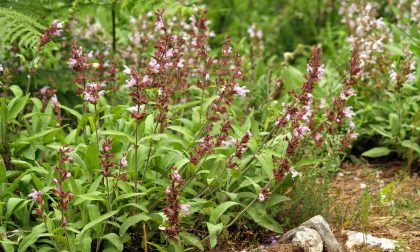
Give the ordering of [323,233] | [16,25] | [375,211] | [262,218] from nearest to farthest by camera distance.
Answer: [323,233] < [262,218] < [375,211] < [16,25]

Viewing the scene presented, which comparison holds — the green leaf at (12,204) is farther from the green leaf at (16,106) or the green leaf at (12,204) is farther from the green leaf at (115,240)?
the green leaf at (16,106)

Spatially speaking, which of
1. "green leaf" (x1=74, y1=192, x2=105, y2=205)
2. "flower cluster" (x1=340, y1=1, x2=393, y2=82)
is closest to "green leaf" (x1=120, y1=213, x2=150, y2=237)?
"green leaf" (x1=74, y1=192, x2=105, y2=205)

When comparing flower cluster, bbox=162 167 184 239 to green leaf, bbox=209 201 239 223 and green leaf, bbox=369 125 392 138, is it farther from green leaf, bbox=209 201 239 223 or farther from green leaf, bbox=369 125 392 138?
green leaf, bbox=369 125 392 138

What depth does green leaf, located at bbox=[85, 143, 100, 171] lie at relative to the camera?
3844mm

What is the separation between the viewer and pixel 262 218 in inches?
151

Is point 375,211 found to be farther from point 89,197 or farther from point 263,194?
point 89,197

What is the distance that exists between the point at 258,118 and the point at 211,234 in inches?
80.8

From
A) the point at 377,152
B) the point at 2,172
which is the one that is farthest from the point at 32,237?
the point at 377,152

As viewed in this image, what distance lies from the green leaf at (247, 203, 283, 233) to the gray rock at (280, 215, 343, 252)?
0.27 feet

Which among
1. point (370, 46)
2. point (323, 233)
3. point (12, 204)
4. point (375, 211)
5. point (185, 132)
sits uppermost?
point (370, 46)

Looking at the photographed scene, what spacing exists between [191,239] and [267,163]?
587 millimetres

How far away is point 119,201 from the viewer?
3777mm

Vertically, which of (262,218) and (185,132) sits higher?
(185,132)

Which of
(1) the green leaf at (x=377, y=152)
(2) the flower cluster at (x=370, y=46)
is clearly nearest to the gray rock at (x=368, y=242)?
(1) the green leaf at (x=377, y=152)
